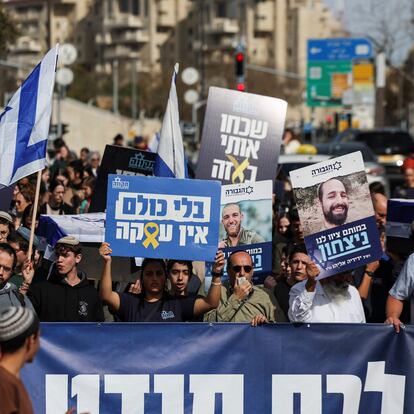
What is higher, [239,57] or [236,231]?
[239,57]

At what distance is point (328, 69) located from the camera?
61.8 metres

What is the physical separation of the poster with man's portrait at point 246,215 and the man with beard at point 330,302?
60.3 inches

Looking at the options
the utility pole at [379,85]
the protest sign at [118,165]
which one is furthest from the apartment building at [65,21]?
the protest sign at [118,165]

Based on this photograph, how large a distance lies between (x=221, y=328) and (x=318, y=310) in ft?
1.98

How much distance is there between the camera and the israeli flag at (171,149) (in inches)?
425

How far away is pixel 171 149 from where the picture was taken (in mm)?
10820

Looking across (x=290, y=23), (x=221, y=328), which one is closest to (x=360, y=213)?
(x=221, y=328)

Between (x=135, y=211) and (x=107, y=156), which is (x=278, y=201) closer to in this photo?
(x=107, y=156)

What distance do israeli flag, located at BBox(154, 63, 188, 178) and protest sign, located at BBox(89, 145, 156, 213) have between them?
59 centimetres

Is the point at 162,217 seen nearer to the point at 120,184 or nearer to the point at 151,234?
the point at 151,234

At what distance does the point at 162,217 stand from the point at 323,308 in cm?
113

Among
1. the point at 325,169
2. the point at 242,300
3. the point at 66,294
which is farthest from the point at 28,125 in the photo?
the point at 325,169

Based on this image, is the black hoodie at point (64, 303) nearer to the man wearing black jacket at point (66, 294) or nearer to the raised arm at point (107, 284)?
the man wearing black jacket at point (66, 294)

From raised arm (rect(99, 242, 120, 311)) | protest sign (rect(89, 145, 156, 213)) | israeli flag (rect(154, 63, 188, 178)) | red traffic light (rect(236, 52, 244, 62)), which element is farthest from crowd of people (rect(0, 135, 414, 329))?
red traffic light (rect(236, 52, 244, 62))
